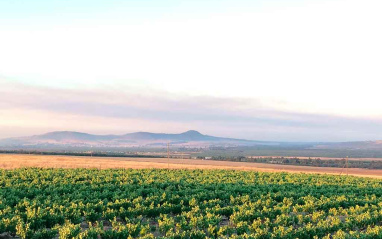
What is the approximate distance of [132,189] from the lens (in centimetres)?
3033

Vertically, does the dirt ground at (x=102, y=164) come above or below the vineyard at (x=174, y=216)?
below

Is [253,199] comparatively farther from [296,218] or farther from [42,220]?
[42,220]

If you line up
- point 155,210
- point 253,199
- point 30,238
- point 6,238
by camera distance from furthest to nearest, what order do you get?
1. point 253,199
2. point 155,210
3. point 6,238
4. point 30,238

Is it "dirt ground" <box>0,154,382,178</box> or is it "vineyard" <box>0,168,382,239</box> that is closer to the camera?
"vineyard" <box>0,168,382,239</box>

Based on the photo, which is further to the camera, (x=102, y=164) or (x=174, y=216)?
(x=102, y=164)

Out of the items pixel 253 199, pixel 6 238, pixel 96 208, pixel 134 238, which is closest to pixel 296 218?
pixel 253 199

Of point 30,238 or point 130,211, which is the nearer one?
point 30,238

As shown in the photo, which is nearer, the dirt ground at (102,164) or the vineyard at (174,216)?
the vineyard at (174,216)

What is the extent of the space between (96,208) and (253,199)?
1187 cm

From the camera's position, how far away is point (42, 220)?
56.5 ft

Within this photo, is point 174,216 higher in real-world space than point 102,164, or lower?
higher

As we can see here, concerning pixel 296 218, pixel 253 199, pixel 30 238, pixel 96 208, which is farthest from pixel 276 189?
pixel 30 238

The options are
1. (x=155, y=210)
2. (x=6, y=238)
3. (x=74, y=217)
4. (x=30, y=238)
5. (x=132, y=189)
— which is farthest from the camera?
(x=132, y=189)

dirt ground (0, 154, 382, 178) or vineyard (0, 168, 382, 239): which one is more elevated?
vineyard (0, 168, 382, 239)
